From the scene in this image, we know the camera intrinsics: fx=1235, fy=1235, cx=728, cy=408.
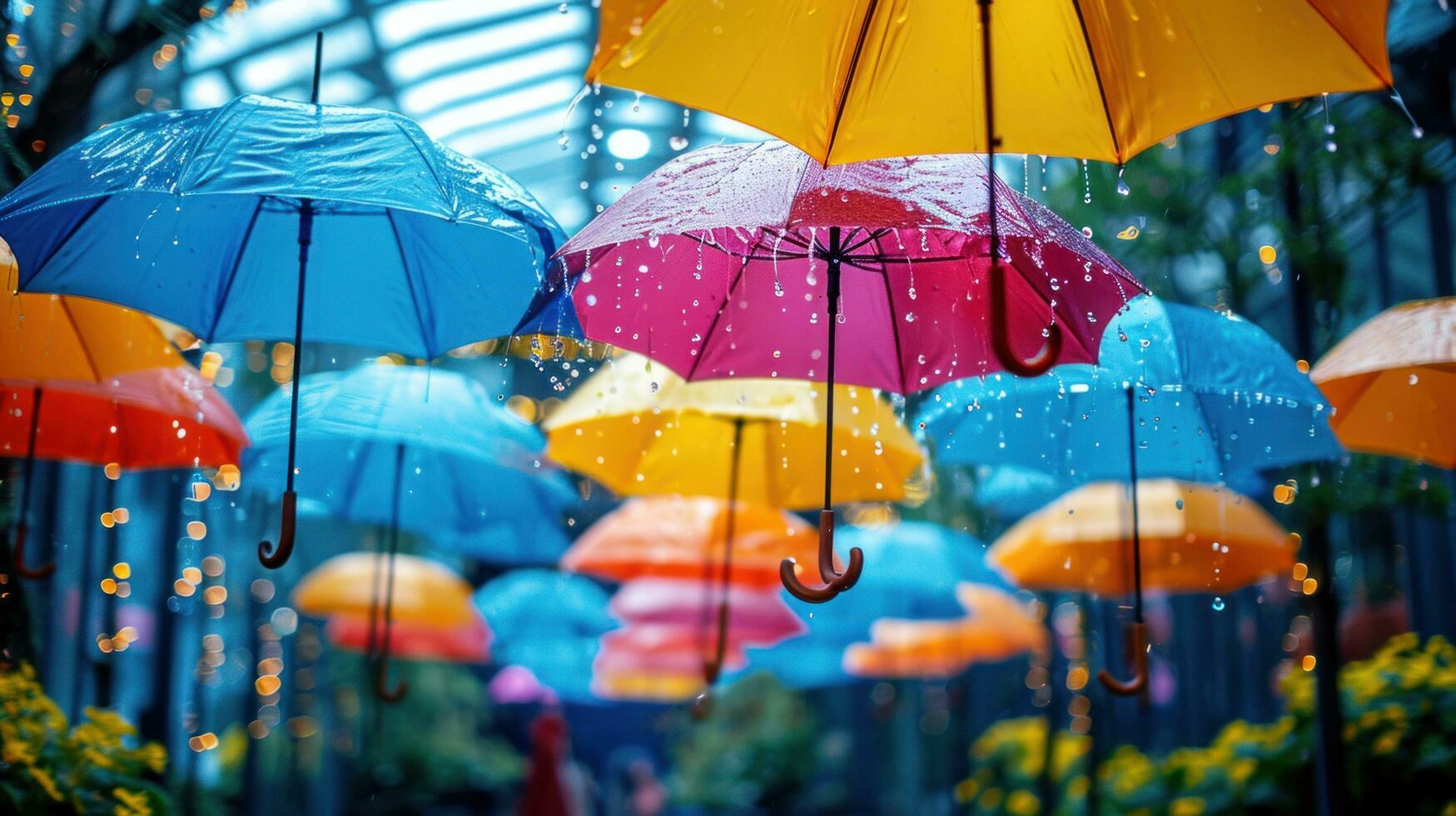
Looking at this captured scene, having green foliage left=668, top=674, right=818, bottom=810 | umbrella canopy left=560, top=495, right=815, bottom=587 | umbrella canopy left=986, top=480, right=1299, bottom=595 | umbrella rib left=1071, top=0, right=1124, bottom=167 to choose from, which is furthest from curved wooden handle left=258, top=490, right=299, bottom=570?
green foliage left=668, top=674, right=818, bottom=810

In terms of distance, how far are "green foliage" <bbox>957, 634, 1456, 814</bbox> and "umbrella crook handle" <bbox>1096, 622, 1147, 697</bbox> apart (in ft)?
4.83

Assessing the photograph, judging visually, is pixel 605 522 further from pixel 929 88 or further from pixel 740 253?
pixel 929 88

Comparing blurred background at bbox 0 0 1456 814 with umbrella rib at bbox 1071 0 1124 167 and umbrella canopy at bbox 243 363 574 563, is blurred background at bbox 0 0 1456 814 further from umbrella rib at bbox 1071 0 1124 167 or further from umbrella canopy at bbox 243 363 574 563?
umbrella rib at bbox 1071 0 1124 167

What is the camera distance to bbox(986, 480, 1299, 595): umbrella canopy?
5.65 meters

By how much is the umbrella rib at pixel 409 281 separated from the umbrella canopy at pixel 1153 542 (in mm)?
3543

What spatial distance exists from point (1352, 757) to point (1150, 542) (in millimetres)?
1273

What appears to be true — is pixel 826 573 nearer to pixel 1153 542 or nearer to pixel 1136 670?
pixel 1136 670

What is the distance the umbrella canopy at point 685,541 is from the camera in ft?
20.4

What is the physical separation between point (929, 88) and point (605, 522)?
14.0 ft

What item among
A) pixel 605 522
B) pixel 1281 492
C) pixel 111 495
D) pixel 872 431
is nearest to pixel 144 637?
pixel 111 495

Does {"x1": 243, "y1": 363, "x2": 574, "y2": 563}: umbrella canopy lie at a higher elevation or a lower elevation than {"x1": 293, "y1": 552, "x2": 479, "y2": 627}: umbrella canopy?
higher

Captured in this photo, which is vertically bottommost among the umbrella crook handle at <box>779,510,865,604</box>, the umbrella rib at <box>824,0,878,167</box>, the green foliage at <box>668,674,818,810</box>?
the green foliage at <box>668,674,818,810</box>

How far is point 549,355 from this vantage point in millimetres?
3971

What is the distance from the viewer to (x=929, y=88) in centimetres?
277
